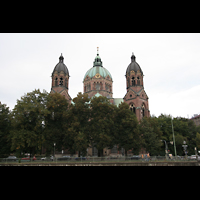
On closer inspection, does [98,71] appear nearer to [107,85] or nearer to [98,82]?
[98,82]

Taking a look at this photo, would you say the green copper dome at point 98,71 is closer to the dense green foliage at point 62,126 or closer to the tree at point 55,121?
the dense green foliage at point 62,126

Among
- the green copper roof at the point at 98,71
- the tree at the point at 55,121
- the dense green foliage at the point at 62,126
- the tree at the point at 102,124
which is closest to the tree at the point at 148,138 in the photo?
the dense green foliage at the point at 62,126

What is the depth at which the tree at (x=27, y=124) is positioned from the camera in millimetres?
30297

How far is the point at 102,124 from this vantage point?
33.8m

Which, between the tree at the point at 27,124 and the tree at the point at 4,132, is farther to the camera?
the tree at the point at 4,132

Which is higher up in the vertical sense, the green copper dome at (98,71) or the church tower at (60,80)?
the green copper dome at (98,71)

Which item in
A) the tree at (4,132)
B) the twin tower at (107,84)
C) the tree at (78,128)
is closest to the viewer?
the tree at (78,128)

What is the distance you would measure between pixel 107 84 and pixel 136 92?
1274 cm

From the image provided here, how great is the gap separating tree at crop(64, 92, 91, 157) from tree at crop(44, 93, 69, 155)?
42.4 inches

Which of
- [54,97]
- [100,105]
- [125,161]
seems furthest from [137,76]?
[125,161]

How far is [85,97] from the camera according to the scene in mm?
36406

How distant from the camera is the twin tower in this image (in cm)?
5544

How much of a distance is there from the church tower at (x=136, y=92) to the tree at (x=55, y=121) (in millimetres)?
25769
